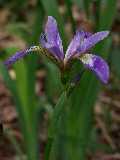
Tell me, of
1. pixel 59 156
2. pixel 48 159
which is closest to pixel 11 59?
pixel 48 159

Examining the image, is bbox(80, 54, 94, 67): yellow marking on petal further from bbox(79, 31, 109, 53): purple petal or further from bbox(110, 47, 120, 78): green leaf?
bbox(110, 47, 120, 78): green leaf

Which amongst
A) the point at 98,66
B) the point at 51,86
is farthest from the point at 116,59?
the point at 98,66

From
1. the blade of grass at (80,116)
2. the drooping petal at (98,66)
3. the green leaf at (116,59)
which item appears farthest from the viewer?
the green leaf at (116,59)

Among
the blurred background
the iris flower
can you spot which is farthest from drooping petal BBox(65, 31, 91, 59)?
the blurred background

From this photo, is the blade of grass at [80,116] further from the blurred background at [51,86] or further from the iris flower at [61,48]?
the iris flower at [61,48]

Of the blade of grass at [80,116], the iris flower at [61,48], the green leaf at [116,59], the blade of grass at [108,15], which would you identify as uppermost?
the blade of grass at [108,15]

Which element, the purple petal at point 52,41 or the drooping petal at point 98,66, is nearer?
the drooping petal at point 98,66

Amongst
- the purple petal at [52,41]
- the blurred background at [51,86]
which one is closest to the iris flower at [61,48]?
the purple petal at [52,41]
